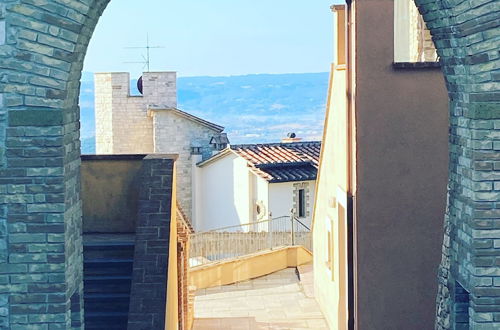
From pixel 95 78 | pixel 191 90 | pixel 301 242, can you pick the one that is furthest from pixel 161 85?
pixel 191 90

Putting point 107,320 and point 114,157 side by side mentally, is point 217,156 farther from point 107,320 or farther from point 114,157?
point 107,320

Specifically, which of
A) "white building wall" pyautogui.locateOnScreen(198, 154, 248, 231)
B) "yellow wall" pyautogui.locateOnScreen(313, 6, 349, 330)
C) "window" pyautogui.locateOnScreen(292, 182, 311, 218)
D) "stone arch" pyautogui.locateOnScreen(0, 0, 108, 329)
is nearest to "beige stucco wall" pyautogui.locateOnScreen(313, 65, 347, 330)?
"yellow wall" pyautogui.locateOnScreen(313, 6, 349, 330)

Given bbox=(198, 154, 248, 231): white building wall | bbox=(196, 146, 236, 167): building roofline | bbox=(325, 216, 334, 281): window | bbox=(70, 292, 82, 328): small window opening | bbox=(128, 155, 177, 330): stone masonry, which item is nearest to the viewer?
bbox=(70, 292, 82, 328): small window opening

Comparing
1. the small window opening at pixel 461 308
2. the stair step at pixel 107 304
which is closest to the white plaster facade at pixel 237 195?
the stair step at pixel 107 304

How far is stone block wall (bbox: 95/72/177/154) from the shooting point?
33.9 m

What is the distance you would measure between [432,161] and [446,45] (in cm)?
409

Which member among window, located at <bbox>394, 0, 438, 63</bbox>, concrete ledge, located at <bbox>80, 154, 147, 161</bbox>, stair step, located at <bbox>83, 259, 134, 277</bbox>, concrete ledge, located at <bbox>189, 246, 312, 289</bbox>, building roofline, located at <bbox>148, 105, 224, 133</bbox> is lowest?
concrete ledge, located at <bbox>189, 246, 312, 289</bbox>

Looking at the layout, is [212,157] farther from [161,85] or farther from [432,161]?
[432,161]

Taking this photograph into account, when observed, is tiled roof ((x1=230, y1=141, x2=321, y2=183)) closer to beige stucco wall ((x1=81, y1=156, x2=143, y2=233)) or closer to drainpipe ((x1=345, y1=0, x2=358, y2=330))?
drainpipe ((x1=345, y1=0, x2=358, y2=330))

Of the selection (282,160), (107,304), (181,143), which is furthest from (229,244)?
(181,143)

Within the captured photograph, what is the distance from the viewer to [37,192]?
496 centimetres

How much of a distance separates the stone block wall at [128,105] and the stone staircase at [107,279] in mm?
25443

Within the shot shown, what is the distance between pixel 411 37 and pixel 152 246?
4960 mm

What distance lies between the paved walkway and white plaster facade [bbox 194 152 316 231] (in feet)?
37.2
